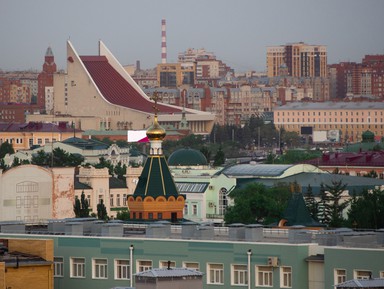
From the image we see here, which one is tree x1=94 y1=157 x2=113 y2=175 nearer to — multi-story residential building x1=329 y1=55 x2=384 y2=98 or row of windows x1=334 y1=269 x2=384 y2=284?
row of windows x1=334 y1=269 x2=384 y2=284

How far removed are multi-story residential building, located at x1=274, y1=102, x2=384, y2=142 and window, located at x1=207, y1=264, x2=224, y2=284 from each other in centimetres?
10088

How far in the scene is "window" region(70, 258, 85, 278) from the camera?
787 inches

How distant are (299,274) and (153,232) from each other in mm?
2089

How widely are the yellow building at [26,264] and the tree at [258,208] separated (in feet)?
39.6

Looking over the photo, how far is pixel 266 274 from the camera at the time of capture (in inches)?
741

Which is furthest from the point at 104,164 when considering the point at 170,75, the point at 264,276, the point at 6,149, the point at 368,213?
the point at 170,75

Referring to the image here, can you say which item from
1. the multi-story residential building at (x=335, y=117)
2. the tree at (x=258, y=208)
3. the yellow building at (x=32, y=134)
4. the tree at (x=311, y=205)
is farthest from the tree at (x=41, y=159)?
the multi-story residential building at (x=335, y=117)

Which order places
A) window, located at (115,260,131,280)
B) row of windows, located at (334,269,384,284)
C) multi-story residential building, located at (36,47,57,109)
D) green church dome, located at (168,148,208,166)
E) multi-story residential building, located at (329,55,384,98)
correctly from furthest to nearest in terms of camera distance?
multi-story residential building, located at (329,55,384,98) → multi-story residential building, located at (36,47,57,109) → green church dome, located at (168,148,208,166) → window, located at (115,260,131,280) → row of windows, located at (334,269,384,284)

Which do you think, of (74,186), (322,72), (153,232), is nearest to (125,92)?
(322,72)

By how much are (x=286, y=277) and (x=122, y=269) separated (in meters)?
1.87

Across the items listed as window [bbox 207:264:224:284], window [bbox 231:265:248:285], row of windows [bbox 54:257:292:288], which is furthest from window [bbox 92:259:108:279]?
window [bbox 231:265:248:285]

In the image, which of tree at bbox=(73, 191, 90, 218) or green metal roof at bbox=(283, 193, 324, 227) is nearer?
green metal roof at bbox=(283, 193, 324, 227)

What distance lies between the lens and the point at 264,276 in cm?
1883

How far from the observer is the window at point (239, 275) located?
1898 cm
